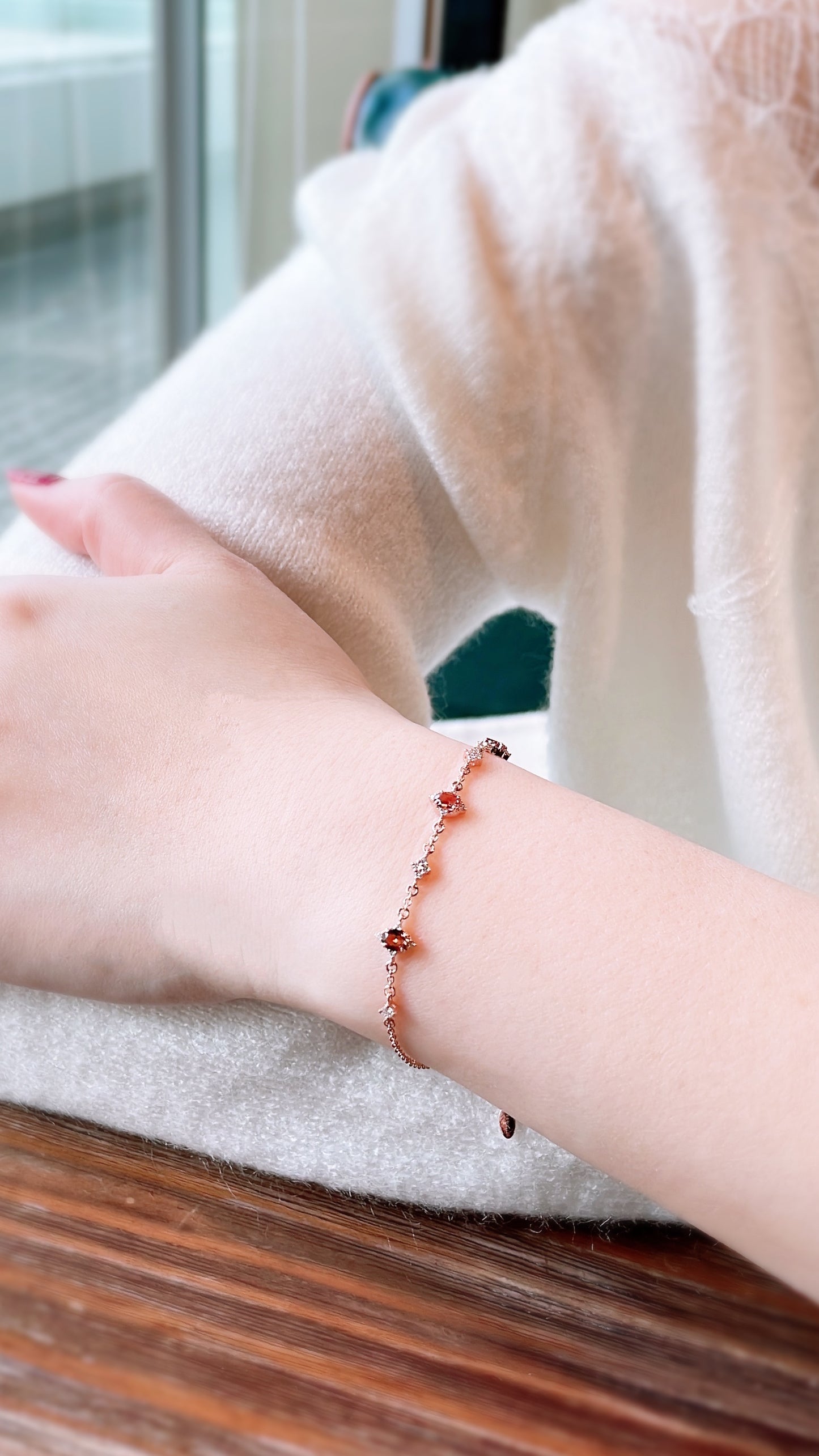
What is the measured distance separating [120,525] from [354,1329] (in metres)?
0.31

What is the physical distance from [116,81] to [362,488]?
70.8 inches

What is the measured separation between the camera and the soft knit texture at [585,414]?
1.69 feet

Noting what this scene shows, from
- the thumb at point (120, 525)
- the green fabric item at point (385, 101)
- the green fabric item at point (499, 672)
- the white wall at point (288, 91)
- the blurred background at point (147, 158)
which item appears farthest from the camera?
the white wall at point (288, 91)

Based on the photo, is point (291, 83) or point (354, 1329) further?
point (291, 83)

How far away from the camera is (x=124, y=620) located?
41 cm

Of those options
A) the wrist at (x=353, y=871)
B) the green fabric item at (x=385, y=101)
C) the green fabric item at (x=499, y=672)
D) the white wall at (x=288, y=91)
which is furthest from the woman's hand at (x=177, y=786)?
the white wall at (x=288, y=91)

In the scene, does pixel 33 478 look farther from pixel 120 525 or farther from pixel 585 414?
pixel 585 414

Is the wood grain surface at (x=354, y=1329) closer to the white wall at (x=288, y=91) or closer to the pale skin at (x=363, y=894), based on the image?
the pale skin at (x=363, y=894)

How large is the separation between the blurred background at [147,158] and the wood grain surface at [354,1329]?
1665 millimetres

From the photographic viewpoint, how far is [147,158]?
210 centimetres

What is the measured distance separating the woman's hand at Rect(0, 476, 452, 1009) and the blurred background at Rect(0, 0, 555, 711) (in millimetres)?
1508

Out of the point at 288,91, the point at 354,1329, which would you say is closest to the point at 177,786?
the point at 354,1329

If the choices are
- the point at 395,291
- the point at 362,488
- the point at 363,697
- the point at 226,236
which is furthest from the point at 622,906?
the point at 226,236

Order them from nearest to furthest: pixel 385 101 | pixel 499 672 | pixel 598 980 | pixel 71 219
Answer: pixel 598 980 < pixel 499 672 < pixel 385 101 < pixel 71 219
